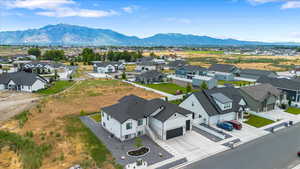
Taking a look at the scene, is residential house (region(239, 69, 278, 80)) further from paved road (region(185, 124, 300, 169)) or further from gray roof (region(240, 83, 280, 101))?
paved road (region(185, 124, 300, 169))

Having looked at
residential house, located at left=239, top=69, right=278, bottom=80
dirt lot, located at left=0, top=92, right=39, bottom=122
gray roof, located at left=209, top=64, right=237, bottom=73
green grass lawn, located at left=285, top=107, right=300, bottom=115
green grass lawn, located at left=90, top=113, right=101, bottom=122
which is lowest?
green grass lawn, located at left=90, top=113, right=101, bottom=122

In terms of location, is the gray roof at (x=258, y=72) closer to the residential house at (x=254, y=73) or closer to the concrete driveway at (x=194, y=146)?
the residential house at (x=254, y=73)

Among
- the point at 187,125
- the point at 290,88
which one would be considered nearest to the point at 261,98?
the point at 290,88

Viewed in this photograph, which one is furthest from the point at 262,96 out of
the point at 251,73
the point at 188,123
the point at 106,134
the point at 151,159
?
the point at 251,73

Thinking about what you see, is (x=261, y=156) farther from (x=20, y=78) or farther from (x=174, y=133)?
(x=20, y=78)

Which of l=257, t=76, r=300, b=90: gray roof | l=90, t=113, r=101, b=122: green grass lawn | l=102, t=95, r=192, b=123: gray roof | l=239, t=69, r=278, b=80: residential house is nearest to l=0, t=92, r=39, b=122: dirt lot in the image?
l=90, t=113, r=101, b=122: green grass lawn

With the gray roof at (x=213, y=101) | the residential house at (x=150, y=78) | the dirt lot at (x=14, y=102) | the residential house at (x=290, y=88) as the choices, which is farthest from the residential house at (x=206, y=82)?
the dirt lot at (x=14, y=102)
